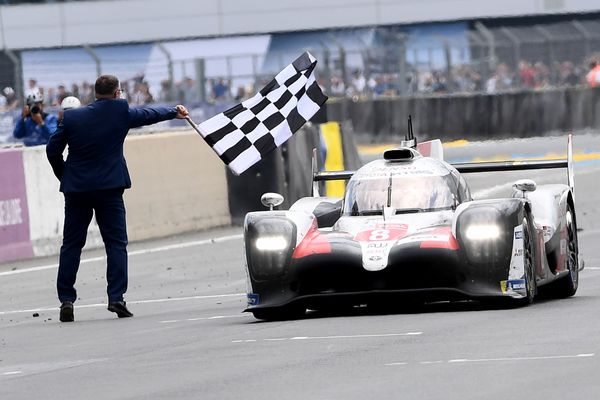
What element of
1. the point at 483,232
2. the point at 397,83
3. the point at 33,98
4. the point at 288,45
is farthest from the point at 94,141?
the point at 288,45

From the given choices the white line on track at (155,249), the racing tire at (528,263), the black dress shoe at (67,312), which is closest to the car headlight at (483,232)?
the racing tire at (528,263)

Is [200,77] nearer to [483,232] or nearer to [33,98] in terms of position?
[33,98]

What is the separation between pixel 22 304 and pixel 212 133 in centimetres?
265

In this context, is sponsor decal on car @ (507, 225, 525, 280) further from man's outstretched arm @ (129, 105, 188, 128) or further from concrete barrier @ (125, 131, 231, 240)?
concrete barrier @ (125, 131, 231, 240)

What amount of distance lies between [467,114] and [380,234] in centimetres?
1969

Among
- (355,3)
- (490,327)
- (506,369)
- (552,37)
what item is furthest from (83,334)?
(355,3)

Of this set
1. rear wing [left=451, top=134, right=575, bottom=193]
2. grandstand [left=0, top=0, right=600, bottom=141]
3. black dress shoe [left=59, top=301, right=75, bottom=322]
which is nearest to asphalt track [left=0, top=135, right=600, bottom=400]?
black dress shoe [left=59, top=301, right=75, bottom=322]

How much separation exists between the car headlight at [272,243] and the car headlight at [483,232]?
118 centimetres

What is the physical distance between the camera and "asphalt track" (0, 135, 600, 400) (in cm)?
680

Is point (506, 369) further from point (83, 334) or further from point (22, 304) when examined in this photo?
point (22, 304)

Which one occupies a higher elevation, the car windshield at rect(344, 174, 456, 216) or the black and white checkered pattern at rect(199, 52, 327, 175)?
the black and white checkered pattern at rect(199, 52, 327, 175)

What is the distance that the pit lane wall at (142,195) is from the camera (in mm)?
17484

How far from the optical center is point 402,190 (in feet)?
35.3

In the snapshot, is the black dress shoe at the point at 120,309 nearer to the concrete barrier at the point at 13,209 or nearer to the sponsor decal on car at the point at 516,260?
the sponsor decal on car at the point at 516,260
